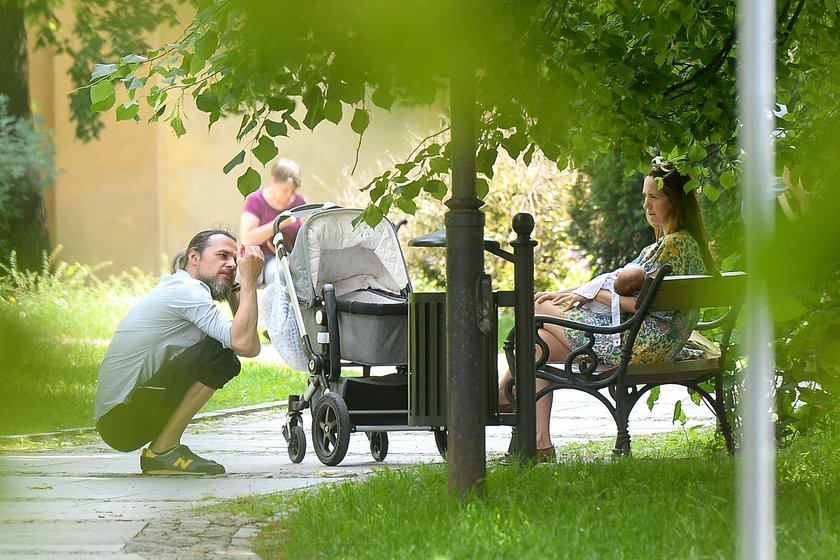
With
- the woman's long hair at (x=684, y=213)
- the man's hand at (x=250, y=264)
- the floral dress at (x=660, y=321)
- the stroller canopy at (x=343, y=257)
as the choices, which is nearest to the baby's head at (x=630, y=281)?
the floral dress at (x=660, y=321)

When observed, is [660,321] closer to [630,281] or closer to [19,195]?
[630,281]

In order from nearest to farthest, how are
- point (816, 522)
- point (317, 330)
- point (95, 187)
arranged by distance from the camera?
point (95, 187) < point (816, 522) < point (317, 330)

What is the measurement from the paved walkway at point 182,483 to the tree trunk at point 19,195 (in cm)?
12

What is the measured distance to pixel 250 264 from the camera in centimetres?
515

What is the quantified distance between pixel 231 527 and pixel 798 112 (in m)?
2.80

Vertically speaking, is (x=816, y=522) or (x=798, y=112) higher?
(x=798, y=112)

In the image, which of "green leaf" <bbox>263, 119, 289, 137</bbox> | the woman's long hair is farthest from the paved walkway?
the woman's long hair

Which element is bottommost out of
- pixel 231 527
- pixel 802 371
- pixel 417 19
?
pixel 231 527

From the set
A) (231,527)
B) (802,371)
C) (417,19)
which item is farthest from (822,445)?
(417,19)

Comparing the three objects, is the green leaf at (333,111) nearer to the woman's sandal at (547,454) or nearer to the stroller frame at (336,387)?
the woman's sandal at (547,454)

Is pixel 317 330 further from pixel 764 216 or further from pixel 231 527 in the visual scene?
pixel 764 216

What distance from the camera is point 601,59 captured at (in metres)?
4.02

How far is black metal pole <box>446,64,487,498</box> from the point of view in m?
3.67

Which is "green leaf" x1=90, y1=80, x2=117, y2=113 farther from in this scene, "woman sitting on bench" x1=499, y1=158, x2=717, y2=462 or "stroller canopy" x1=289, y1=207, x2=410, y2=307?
"stroller canopy" x1=289, y1=207, x2=410, y2=307
